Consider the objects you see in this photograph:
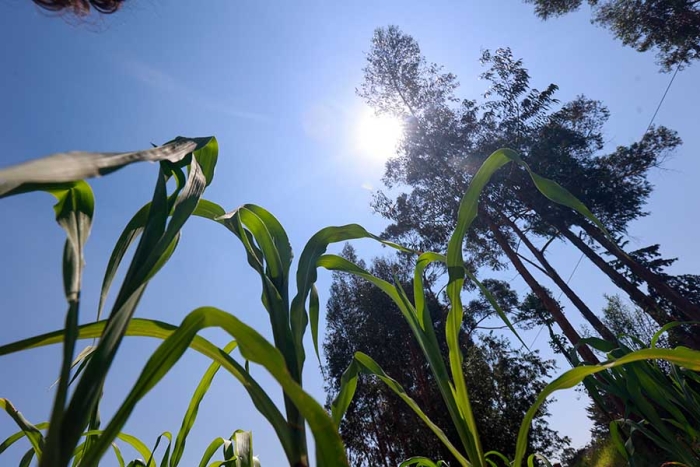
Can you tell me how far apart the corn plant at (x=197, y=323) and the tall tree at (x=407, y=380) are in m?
11.6

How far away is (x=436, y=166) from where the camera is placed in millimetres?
10227

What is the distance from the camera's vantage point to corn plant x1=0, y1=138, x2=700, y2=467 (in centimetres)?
22

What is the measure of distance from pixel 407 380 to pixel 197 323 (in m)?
14.3

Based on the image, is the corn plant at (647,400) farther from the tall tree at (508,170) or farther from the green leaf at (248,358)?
the tall tree at (508,170)

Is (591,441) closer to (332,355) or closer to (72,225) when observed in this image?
(332,355)

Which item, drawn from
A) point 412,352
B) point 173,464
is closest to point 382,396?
point 412,352

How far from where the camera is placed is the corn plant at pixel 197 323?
0.22 meters

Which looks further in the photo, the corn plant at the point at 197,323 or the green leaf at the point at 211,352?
the green leaf at the point at 211,352

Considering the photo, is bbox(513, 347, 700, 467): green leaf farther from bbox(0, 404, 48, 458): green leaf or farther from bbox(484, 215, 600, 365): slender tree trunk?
bbox(484, 215, 600, 365): slender tree trunk

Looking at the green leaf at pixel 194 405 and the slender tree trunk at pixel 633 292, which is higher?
the slender tree trunk at pixel 633 292

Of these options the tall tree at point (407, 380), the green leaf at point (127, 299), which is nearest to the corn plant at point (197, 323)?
the green leaf at point (127, 299)

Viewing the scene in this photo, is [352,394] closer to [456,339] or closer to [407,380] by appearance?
[456,339]

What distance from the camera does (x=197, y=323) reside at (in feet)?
0.88

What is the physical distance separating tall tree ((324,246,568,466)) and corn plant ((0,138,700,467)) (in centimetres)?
1157
